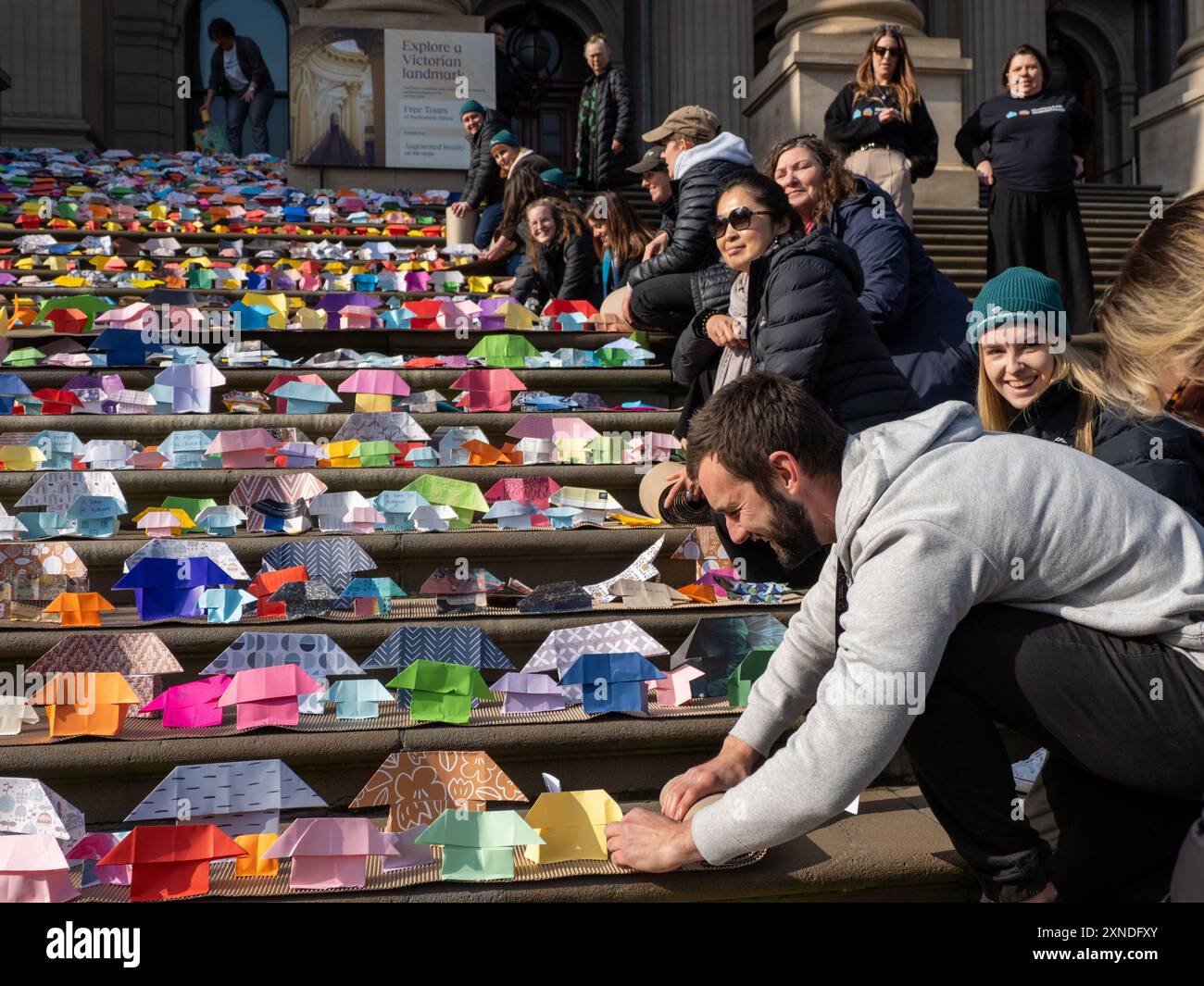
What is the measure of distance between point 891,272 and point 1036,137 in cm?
277

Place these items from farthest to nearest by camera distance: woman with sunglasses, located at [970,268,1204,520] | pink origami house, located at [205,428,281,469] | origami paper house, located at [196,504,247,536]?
pink origami house, located at [205,428,281,469], origami paper house, located at [196,504,247,536], woman with sunglasses, located at [970,268,1204,520]

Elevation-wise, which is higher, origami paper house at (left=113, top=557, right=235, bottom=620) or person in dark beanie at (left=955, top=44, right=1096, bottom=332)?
person in dark beanie at (left=955, top=44, right=1096, bottom=332)

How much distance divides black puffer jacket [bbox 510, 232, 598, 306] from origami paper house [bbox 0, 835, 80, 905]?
4.69m

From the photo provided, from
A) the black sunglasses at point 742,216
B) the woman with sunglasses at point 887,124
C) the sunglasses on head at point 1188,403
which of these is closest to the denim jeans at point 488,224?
the woman with sunglasses at point 887,124

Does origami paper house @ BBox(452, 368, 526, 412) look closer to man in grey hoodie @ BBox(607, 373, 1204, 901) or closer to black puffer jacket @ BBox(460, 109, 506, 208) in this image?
man in grey hoodie @ BBox(607, 373, 1204, 901)

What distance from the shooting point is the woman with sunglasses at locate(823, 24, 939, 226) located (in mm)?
5891

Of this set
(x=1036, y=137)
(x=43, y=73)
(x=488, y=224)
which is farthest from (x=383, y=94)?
(x=1036, y=137)

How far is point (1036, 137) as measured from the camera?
600cm

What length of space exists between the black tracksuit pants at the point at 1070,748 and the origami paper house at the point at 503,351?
3.50 m

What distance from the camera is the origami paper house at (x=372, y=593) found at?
3.21m

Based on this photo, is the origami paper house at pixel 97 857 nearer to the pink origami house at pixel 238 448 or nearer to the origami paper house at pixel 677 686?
the origami paper house at pixel 677 686

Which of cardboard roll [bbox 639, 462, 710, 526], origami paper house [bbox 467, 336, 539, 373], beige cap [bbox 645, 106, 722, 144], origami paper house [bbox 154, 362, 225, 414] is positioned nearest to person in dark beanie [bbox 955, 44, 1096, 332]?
beige cap [bbox 645, 106, 722, 144]
